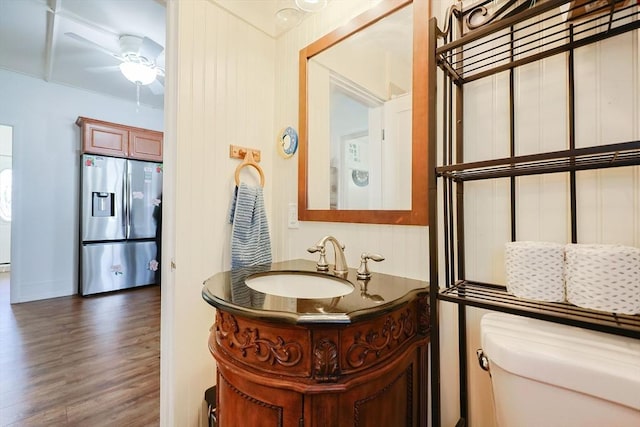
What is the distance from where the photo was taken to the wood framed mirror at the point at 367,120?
1.08 meters

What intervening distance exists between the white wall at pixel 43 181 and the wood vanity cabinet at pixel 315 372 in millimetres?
3933

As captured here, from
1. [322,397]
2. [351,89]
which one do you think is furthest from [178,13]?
[322,397]

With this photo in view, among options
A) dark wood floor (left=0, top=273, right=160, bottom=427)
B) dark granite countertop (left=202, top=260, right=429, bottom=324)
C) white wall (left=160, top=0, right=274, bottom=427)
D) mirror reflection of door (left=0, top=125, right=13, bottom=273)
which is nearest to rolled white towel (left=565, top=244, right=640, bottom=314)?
dark granite countertop (left=202, top=260, right=429, bottom=324)

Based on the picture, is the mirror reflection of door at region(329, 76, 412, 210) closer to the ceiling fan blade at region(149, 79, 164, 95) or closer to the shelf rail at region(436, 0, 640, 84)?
the shelf rail at region(436, 0, 640, 84)

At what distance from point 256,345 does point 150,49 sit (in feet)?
10.1

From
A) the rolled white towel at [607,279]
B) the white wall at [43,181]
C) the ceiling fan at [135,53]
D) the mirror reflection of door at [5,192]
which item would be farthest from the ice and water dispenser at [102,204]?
the rolled white towel at [607,279]

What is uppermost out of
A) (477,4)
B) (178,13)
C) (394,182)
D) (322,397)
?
(178,13)

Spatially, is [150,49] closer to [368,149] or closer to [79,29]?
[79,29]

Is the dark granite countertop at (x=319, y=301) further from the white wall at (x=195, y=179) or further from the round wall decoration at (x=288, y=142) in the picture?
the round wall decoration at (x=288, y=142)

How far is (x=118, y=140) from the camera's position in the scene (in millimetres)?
3684

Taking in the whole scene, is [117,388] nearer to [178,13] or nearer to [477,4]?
[178,13]

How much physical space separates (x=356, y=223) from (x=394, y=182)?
0.24 meters

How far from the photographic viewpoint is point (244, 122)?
1504 mm

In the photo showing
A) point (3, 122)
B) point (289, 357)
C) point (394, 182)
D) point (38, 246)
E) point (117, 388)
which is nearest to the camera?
point (289, 357)
